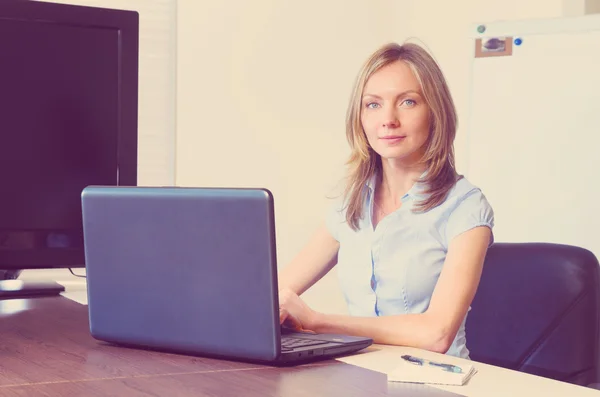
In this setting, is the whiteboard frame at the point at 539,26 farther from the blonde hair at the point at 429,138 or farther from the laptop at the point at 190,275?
the laptop at the point at 190,275

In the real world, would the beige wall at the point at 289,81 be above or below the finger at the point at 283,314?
above

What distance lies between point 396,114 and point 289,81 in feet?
5.67

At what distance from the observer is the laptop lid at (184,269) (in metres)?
1.08

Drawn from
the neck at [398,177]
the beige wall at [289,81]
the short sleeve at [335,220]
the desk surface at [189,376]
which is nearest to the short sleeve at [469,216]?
the neck at [398,177]

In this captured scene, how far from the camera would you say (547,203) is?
266cm

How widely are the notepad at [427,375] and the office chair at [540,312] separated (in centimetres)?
56

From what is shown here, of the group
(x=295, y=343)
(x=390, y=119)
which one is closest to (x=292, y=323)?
(x=295, y=343)

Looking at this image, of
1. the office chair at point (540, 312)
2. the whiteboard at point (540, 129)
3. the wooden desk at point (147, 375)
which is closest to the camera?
the wooden desk at point (147, 375)

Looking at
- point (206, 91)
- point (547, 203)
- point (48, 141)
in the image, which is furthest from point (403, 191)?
point (206, 91)

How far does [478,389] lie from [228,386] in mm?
296

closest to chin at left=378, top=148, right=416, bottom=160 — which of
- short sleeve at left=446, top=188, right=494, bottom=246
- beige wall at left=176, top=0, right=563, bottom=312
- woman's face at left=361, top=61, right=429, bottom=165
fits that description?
woman's face at left=361, top=61, right=429, bottom=165

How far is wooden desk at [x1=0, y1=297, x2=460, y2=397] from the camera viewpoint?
979 mm

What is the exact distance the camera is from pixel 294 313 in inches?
52.2

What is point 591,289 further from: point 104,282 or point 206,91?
point 206,91
